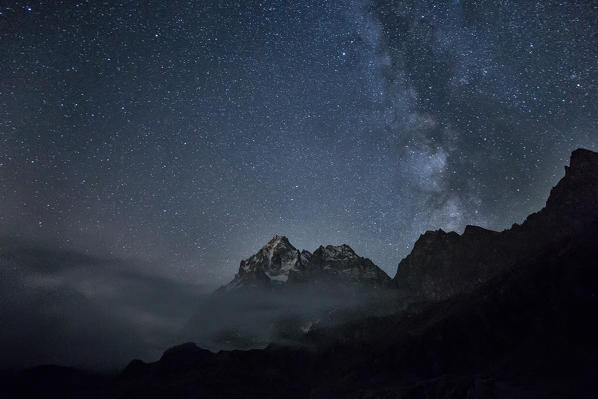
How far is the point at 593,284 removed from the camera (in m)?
175

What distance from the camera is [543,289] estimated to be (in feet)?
634

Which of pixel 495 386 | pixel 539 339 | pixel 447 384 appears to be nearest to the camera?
pixel 495 386

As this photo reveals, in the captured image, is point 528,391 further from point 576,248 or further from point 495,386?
point 576,248

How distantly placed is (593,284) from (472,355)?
202 ft

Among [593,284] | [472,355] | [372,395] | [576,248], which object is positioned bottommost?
[372,395]

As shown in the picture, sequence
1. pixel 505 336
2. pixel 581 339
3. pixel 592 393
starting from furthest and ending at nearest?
pixel 505 336, pixel 581 339, pixel 592 393

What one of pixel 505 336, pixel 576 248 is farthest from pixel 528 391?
pixel 576 248

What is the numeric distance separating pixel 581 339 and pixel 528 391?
43.9 m

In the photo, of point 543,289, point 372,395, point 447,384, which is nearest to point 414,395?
point 447,384

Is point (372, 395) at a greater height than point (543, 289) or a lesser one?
lesser

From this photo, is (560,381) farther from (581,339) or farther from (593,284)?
(593,284)

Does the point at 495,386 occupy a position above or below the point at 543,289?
below

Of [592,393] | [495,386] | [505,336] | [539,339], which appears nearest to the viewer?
[592,393]

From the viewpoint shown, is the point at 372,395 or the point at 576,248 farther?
the point at 576,248
